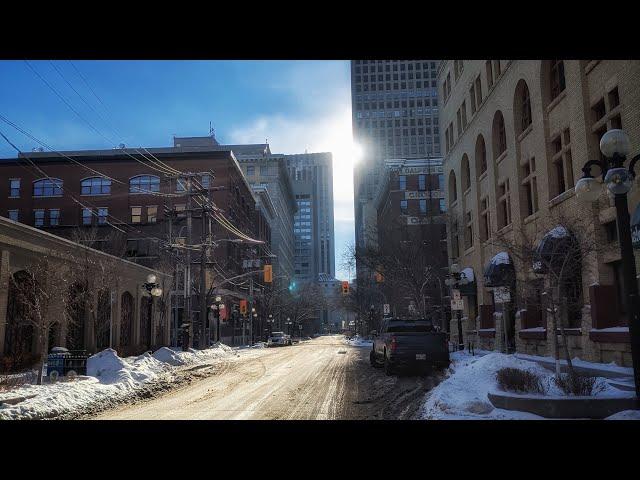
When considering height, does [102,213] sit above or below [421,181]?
below

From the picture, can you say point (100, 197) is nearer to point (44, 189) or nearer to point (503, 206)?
point (44, 189)

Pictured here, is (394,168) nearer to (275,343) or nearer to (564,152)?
(275,343)

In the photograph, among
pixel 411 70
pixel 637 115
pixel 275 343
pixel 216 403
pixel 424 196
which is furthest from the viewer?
pixel 411 70

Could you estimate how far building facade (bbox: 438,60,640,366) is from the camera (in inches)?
775

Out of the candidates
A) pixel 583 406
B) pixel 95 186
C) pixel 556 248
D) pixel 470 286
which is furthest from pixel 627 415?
pixel 95 186

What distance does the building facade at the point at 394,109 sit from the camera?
456 ft

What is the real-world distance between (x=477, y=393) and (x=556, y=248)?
5.18 meters

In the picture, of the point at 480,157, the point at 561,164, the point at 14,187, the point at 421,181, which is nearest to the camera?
the point at 561,164

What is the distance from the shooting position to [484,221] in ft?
122

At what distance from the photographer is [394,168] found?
85438 mm

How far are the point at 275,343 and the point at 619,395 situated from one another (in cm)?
5712

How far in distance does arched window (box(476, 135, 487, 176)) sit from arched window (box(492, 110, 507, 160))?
321cm

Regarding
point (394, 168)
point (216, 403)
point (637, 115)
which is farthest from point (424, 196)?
point (216, 403)

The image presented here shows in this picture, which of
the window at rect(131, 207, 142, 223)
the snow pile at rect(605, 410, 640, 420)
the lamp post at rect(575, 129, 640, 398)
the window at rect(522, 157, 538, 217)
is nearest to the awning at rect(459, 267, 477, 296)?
the window at rect(522, 157, 538, 217)
